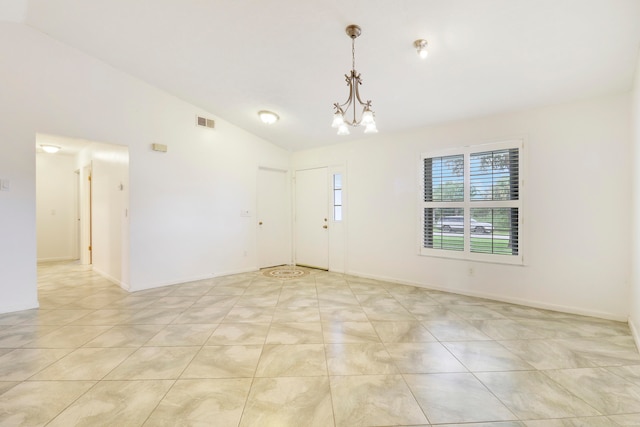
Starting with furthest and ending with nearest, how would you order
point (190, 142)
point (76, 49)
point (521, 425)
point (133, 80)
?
1. point (190, 142)
2. point (133, 80)
3. point (76, 49)
4. point (521, 425)

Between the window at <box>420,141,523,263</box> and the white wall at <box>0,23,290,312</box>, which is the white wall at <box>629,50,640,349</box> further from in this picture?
the white wall at <box>0,23,290,312</box>

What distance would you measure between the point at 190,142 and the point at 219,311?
2.87 meters

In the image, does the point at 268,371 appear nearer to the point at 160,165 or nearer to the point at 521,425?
the point at 521,425

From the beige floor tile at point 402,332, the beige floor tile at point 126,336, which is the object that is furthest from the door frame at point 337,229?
the beige floor tile at point 126,336

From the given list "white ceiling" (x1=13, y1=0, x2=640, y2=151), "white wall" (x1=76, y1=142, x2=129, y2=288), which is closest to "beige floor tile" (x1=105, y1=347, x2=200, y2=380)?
"white wall" (x1=76, y1=142, x2=129, y2=288)

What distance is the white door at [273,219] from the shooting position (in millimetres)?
5812

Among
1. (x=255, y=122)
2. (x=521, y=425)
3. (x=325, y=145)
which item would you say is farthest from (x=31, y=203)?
(x=521, y=425)

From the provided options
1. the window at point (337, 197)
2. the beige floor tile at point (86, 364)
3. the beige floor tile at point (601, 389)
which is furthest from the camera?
the window at point (337, 197)

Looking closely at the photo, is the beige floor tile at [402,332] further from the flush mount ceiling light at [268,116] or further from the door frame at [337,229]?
the flush mount ceiling light at [268,116]

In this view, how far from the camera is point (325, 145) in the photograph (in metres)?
5.59

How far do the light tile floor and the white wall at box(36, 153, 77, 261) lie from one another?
4.14 metres

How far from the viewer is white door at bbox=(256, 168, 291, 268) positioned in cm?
581

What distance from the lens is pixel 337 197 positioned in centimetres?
550

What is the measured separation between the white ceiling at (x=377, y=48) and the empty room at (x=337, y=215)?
2cm
